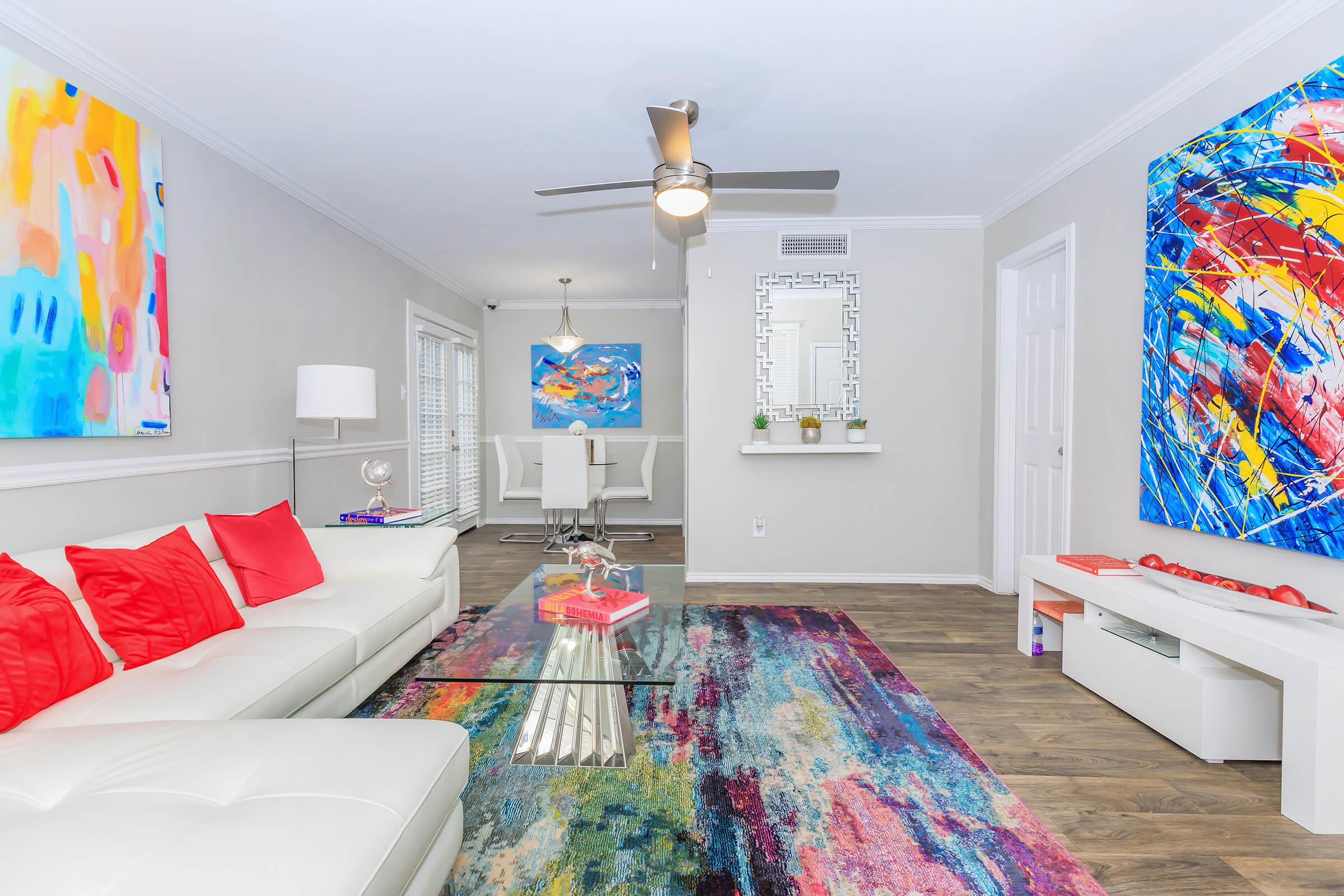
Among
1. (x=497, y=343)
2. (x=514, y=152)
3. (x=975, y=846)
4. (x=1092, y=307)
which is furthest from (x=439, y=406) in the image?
(x=975, y=846)

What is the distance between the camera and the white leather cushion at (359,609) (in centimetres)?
223

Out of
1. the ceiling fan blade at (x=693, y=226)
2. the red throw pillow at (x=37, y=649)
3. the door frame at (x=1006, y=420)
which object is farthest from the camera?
the door frame at (x=1006, y=420)

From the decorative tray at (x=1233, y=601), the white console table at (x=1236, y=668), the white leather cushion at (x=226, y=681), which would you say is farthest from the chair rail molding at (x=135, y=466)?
the decorative tray at (x=1233, y=601)

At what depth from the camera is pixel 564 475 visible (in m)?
5.66

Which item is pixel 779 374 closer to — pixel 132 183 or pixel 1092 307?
pixel 1092 307

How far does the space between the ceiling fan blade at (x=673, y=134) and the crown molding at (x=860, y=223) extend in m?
1.76

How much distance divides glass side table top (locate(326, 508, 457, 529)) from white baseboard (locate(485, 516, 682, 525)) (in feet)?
11.3

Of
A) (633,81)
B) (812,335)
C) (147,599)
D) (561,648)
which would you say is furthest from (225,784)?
(812,335)

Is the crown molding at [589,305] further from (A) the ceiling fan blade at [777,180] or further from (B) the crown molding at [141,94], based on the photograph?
(A) the ceiling fan blade at [777,180]

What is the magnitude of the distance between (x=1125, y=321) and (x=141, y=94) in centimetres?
424

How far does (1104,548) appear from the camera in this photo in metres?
3.08

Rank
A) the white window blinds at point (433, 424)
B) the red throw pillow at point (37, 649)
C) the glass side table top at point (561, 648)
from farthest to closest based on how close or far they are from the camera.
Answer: the white window blinds at point (433, 424) < the glass side table top at point (561, 648) < the red throw pillow at point (37, 649)

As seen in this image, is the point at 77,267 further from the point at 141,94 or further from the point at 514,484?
the point at 514,484

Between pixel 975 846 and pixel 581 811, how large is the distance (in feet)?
3.35
